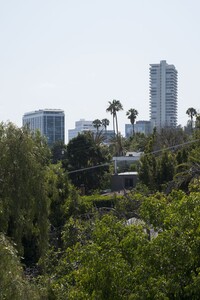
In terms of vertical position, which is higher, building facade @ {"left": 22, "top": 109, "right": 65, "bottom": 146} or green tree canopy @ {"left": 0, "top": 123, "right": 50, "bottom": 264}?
building facade @ {"left": 22, "top": 109, "right": 65, "bottom": 146}

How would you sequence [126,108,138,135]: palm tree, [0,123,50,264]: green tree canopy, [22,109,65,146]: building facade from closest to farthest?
[0,123,50,264]: green tree canopy
[126,108,138,135]: palm tree
[22,109,65,146]: building facade

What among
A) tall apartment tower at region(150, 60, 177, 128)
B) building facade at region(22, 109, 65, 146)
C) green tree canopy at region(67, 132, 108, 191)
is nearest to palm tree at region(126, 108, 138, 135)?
green tree canopy at region(67, 132, 108, 191)

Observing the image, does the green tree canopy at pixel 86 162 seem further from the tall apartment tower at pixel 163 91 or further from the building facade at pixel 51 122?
the tall apartment tower at pixel 163 91

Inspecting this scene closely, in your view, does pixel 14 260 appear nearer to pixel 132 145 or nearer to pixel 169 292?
pixel 169 292

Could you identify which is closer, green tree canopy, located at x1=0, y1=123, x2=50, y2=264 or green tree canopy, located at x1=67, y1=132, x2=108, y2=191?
green tree canopy, located at x1=0, y1=123, x2=50, y2=264

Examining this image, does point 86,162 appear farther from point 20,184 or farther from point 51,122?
point 51,122

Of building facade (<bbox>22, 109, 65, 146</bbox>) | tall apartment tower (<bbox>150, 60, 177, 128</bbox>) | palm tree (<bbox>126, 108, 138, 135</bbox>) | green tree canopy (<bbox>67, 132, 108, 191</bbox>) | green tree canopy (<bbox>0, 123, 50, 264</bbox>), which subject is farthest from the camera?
tall apartment tower (<bbox>150, 60, 177, 128</bbox>)

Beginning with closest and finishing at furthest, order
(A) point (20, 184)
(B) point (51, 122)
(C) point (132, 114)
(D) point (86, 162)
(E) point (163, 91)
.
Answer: (A) point (20, 184), (D) point (86, 162), (C) point (132, 114), (B) point (51, 122), (E) point (163, 91)

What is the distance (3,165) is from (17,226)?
1.69 meters

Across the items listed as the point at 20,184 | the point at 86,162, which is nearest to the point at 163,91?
the point at 86,162

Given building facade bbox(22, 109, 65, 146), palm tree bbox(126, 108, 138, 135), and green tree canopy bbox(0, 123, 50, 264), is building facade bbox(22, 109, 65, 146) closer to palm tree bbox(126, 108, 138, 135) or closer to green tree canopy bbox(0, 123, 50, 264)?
palm tree bbox(126, 108, 138, 135)

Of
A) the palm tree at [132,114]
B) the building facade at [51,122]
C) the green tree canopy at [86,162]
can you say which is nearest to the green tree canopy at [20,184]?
the green tree canopy at [86,162]

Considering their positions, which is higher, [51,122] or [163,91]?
[163,91]

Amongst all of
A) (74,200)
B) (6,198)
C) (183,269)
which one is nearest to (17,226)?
(6,198)
